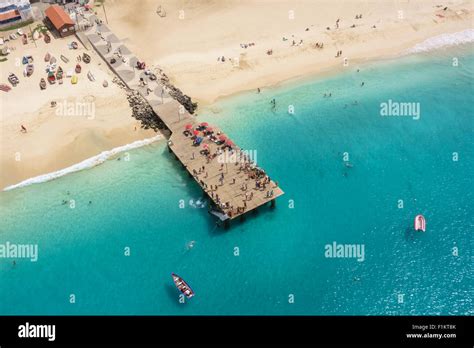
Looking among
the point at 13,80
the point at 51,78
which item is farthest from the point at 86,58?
the point at 13,80

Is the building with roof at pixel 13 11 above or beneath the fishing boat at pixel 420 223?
above

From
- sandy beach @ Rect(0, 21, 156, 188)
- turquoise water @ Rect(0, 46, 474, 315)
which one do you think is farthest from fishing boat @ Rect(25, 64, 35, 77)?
turquoise water @ Rect(0, 46, 474, 315)

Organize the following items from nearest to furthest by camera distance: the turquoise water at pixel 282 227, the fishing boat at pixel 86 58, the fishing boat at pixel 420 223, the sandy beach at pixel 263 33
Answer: the turquoise water at pixel 282 227 < the fishing boat at pixel 420 223 < the fishing boat at pixel 86 58 < the sandy beach at pixel 263 33

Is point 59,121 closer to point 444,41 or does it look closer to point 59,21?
point 59,21

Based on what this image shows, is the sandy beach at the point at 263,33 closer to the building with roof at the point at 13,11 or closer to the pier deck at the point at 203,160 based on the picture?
the pier deck at the point at 203,160

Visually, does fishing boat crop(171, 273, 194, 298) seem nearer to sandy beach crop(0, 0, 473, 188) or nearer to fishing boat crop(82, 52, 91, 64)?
sandy beach crop(0, 0, 473, 188)

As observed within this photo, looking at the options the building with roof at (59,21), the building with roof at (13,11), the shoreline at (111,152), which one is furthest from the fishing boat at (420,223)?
the building with roof at (13,11)
